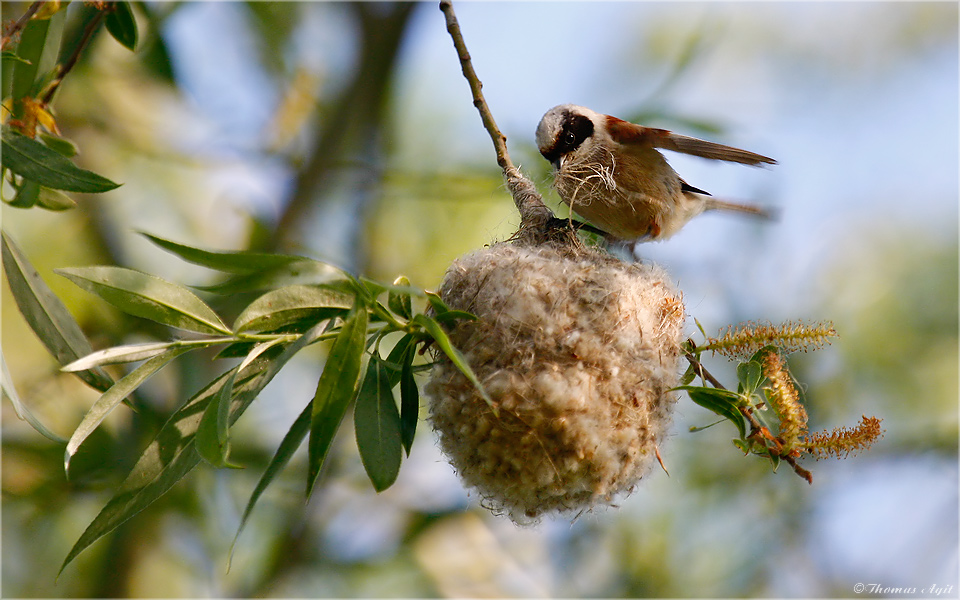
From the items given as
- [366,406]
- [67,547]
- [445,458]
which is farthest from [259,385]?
[67,547]

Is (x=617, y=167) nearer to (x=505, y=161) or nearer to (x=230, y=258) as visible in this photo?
(x=505, y=161)

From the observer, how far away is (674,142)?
2.86 metres

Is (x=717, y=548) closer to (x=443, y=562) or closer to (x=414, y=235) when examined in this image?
(x=443, y=562)

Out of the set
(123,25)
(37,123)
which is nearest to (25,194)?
(37,123)

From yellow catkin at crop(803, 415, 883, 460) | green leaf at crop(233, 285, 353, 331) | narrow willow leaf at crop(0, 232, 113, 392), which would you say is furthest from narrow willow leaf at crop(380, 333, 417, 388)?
yellow catkin at crop(803, 415, 883, 460)

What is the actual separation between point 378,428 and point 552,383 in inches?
16.4

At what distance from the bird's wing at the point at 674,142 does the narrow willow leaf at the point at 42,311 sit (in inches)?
81.7

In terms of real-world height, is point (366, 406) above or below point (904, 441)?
below

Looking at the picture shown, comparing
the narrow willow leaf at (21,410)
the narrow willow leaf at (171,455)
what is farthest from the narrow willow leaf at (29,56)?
the narrow willow leaf at (171,455)

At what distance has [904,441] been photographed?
16.5 feet

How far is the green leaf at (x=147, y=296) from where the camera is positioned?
1453mm

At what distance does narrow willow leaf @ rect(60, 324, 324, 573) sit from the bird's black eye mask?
1.59m

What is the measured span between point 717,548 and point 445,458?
3.80 metres

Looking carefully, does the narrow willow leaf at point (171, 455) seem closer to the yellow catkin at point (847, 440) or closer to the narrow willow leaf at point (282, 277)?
the narrow willow leaf at point (282, 277)
